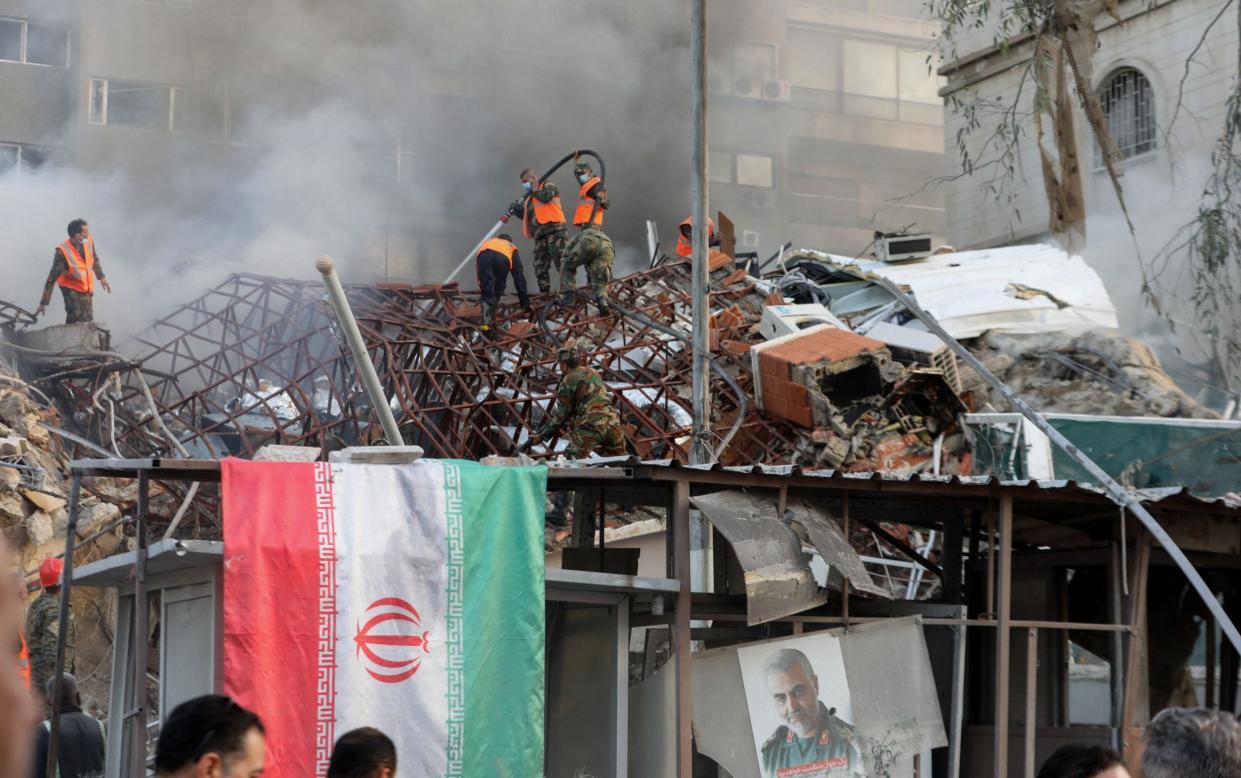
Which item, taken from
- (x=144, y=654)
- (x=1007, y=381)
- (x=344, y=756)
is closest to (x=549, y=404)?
(x=1007, y=381)

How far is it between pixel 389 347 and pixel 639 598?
22.8ft

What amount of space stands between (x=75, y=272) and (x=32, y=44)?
14.5m

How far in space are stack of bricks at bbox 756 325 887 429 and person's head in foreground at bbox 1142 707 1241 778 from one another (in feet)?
41.3

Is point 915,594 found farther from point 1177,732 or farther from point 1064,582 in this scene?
point 1177,732

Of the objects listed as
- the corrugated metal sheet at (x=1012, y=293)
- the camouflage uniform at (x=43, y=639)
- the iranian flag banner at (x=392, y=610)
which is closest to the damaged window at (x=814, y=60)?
the corrugated metal sheet at (x=1012, y=293)

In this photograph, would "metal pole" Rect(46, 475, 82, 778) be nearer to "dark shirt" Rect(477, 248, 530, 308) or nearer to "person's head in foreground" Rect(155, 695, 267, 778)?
"person's head in foreground" Rect(155, 695, 267, 778)

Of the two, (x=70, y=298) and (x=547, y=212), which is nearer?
(x=70, y=298)

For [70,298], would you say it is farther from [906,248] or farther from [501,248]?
[906,248]

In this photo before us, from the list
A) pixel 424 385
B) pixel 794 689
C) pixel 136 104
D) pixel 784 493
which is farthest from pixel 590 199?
pixel 136 104

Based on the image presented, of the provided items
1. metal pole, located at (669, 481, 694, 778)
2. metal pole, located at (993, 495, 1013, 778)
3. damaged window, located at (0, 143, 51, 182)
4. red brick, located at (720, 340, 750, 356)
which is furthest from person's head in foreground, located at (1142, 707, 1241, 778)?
damaged window, located at (0, 143, 51, 182)

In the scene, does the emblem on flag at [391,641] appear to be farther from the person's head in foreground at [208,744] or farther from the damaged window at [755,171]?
the damaged window at [755,171]

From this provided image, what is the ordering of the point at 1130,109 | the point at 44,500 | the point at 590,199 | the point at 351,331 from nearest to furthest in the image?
the point at 351,331 < the point at 44,500 < the point at 590,199 < the point at 1130,109

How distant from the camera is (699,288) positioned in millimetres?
13617

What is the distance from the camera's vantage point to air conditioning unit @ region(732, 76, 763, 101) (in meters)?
38.0
